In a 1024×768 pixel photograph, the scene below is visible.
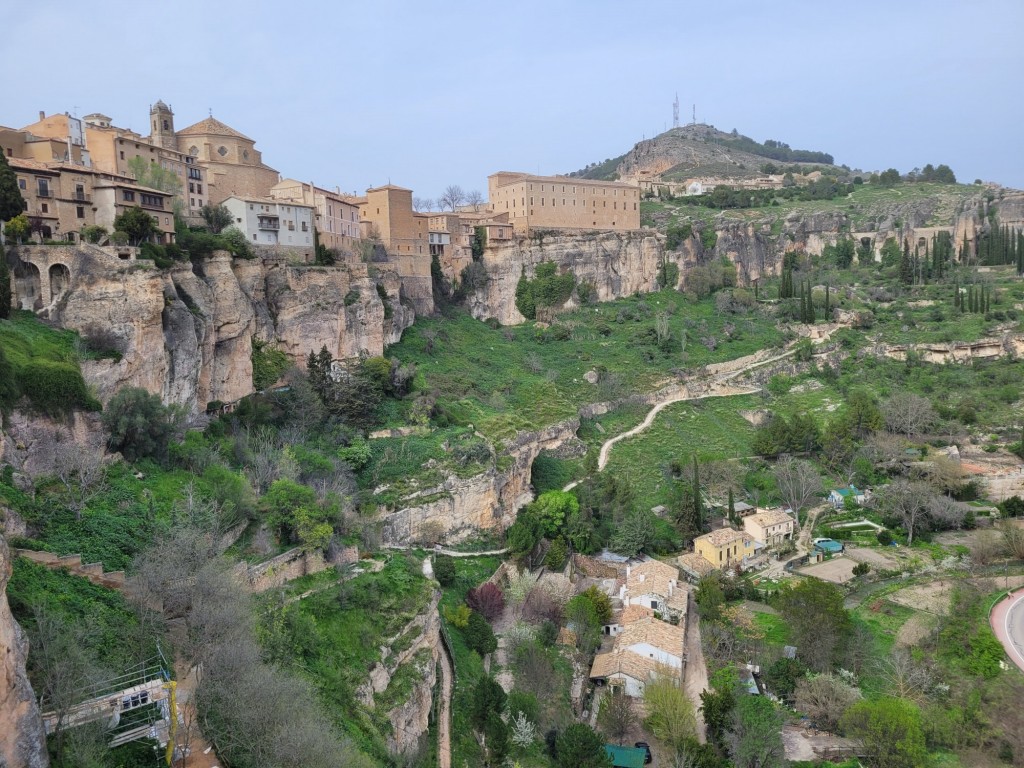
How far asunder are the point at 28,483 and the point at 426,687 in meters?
10.7

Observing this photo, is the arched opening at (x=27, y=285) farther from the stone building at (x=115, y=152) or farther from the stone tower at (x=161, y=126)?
the stone tower at (x=161, y=126)

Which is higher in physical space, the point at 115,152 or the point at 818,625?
the point at 115,152

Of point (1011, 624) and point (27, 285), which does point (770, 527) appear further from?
point (27, 285)

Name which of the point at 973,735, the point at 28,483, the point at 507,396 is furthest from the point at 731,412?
the point at 28,483

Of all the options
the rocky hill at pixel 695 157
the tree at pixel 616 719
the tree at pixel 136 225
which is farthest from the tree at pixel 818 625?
the rocky hill at pixel 695 157

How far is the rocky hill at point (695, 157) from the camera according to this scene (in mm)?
97875

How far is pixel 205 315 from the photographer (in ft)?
92.8

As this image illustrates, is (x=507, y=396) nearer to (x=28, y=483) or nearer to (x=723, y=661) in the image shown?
(x=723, y=661)

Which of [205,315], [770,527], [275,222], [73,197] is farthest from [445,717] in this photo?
[275,222]

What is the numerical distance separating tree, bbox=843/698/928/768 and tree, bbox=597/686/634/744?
5.55 m

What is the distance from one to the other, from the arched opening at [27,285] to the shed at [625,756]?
21.3 m

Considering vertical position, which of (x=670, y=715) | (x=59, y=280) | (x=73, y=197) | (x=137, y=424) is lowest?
(x=670, y=715)

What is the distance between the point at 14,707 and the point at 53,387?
42.1 feet

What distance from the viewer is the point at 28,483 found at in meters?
18.4
